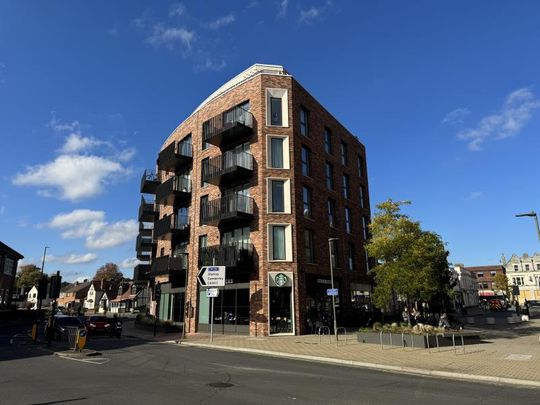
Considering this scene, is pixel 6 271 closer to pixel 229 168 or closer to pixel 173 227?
pixel 173 227

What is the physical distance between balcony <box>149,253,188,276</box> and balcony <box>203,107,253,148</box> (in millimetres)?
9018

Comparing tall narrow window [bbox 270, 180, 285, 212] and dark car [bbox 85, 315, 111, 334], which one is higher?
tall narrow window [bbox 270, 180, 285, 212]

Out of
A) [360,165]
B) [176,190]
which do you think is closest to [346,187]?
[360,165]

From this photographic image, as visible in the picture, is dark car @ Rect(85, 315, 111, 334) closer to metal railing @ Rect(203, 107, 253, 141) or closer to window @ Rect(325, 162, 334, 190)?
metal railing @ Rect(203, 107, 253, 141)

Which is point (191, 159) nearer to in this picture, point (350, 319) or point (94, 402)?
point (350, 319)

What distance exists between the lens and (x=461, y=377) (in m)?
11.6

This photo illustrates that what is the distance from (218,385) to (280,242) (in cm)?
1678

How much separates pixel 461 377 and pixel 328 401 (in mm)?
5484

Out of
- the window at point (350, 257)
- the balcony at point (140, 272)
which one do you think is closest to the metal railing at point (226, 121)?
the window at point (350, 257)

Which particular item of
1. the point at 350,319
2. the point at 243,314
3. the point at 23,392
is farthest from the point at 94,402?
the point at 350,319

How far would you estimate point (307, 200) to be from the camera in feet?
95.2

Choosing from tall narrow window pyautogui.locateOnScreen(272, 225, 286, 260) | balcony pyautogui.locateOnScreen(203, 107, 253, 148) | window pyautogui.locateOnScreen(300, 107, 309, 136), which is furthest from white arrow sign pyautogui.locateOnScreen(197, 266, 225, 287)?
window pyautogui.locateOnScreen(300, 107, 309, 136)

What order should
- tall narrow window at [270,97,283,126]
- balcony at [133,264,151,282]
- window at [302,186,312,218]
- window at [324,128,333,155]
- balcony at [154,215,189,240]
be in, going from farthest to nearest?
1. balcony at [133,264,151,282]
2. balcony at [154,215,189,240]
3. window at [324,128,333,155]
4. window at [302,186,312,218]
5. tall narrow window at [270,97,283,126]

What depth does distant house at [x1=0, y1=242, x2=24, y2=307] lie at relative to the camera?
159 feet
